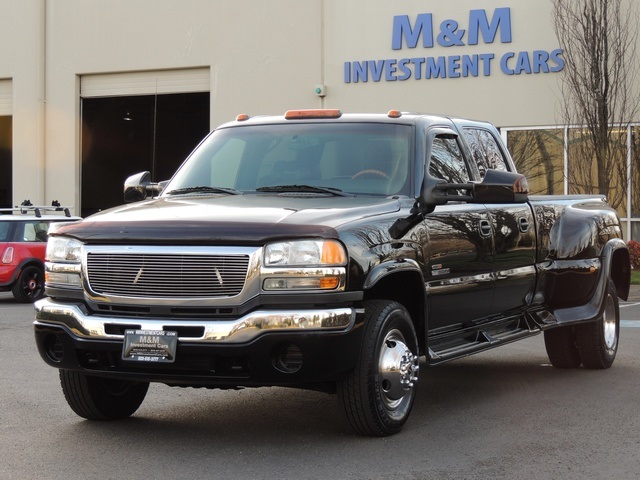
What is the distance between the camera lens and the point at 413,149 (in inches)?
296

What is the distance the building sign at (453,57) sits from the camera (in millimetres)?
25359

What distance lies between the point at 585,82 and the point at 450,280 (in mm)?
17588

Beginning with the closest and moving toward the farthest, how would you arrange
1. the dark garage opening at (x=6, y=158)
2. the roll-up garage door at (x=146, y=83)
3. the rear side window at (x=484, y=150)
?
the rear side window at (x=484, y=150) → the roll-up garage door at (x=146, y=83) → the dark garage opening at (x=6, y=158)

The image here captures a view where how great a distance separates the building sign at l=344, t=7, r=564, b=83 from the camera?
2536 cm

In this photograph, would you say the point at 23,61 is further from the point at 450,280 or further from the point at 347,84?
the point at 450,280

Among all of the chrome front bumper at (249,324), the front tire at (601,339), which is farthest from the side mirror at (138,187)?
the front tire at (601,339)

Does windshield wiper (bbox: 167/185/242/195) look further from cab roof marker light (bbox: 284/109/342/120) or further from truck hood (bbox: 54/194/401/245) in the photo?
cab roof marker light (bbox: 284/109/342/120)

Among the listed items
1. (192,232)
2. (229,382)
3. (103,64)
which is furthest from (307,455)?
(103,64)

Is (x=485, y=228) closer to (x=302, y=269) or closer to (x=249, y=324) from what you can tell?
(x=302, y=269)

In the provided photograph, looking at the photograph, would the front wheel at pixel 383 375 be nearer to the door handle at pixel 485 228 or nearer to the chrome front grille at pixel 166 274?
the chrome front grille at pixel 166 274

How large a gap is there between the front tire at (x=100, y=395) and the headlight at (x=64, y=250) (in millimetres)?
724

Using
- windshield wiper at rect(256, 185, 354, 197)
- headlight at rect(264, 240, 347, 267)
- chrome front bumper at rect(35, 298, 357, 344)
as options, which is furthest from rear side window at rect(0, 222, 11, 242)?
headlight at rect(264, 240, 347, 267)

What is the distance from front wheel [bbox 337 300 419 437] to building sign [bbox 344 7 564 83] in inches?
762

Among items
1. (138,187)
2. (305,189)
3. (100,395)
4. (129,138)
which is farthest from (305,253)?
(129,138)
